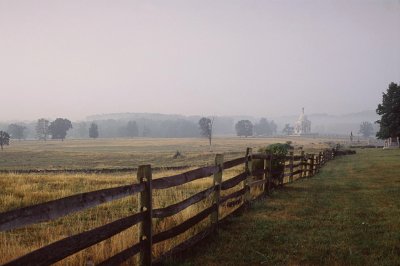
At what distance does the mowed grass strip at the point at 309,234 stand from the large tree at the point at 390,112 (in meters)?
55.8

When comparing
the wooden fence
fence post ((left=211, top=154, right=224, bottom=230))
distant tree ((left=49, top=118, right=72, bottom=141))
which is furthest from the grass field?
distant tree ((left=49, top=118, right=72, bottom=141))

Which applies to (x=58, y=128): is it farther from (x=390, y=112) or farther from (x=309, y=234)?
(x=309, y=234)

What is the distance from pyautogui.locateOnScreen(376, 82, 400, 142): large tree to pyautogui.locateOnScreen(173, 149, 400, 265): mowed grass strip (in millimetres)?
55756

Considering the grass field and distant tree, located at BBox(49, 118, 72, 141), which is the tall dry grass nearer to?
the grass field

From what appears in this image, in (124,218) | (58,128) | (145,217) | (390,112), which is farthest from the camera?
(58,128)

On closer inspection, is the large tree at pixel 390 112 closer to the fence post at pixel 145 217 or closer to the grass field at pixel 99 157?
the grass field at pixel 99 157

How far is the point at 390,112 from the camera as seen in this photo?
64750mm

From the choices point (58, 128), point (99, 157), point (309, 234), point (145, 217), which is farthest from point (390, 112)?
point (58, 128)

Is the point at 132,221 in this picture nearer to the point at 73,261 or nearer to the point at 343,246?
the point at 73,261

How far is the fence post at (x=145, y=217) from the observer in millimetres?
5836

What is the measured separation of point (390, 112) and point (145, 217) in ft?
221

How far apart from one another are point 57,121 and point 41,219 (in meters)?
184

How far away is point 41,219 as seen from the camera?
12.5ft

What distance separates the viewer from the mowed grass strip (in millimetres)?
6875
